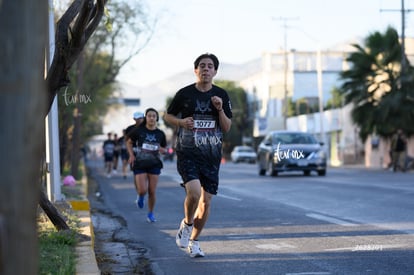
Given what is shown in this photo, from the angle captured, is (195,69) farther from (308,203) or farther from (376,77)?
(376,77)

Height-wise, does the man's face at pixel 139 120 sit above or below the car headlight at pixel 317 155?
above

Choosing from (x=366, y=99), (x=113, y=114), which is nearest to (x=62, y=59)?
(x=366, y=99)

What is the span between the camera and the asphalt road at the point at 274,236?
765 centimetres

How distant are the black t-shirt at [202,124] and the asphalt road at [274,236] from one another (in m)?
1.15

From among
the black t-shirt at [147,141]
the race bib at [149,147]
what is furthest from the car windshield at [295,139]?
the race bib at [149,147]

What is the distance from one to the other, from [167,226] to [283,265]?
4561 millimetres

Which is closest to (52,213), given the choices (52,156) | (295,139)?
(52,156)

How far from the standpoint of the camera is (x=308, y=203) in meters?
15.4

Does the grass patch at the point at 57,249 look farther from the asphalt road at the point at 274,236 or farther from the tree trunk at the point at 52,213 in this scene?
the asphalt road at the point at 274,236

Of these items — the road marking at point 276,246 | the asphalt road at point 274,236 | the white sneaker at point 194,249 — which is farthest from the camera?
the road marking at point 276,246

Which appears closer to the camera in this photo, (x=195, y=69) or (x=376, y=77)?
(x=195, y=69)

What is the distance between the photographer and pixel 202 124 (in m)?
7.95

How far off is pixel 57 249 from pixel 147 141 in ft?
18.5

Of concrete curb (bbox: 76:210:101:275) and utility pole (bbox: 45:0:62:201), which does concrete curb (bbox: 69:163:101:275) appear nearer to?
concrete curb (bbox: 76:210:101:275)
